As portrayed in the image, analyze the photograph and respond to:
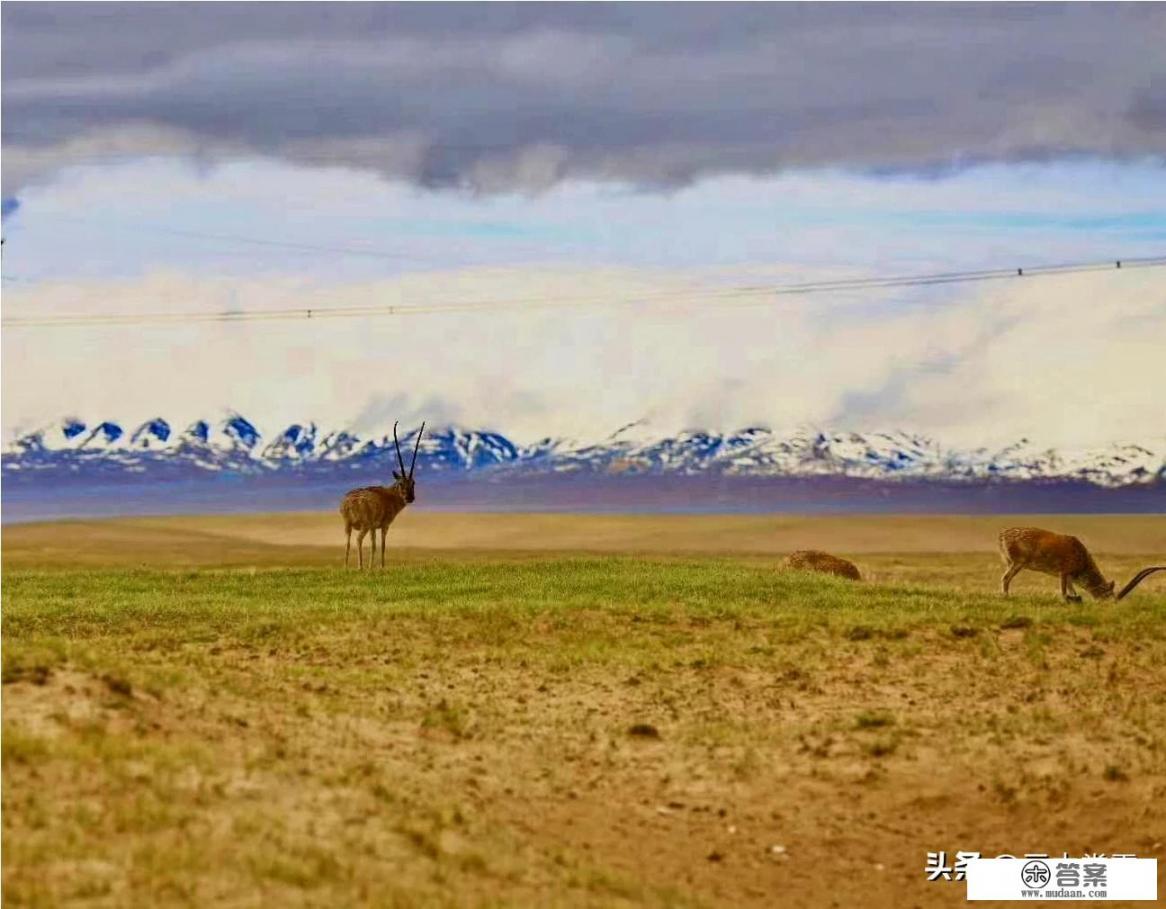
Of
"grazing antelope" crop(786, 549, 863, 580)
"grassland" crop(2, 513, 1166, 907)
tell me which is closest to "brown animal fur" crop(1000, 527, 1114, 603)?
"grassland" crop(2, 513, 1166, 907)

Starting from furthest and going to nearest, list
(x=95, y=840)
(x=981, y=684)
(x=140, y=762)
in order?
(x=981, y=684), (x=140, y=762), (x=95, y=840)

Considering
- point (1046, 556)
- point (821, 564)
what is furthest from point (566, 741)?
point (821, 564)

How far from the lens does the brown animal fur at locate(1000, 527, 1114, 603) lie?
39.7 m

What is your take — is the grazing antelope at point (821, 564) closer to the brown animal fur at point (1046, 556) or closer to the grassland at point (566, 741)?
the brown animal fur at point (1046, 556)

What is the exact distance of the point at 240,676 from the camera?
2559 cm

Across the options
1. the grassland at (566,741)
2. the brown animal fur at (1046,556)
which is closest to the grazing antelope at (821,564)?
the brown animal fur at (1046,556)

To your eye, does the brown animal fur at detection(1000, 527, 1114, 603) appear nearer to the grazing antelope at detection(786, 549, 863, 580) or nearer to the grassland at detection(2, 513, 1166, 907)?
the grassland at detection(2, 513, 1166, 907)

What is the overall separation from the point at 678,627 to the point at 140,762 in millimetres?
15087

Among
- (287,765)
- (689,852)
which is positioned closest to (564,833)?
(689,852)

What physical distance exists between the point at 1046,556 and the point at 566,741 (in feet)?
64.8

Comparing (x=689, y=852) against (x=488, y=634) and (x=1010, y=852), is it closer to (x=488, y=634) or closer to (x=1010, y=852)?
(x=1010, y=852)

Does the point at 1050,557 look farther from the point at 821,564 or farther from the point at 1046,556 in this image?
the point at 821,564

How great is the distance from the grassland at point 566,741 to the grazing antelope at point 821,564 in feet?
24.6

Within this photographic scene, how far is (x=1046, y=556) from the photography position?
1565 inches
